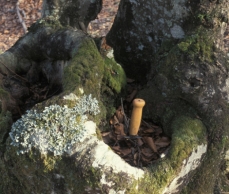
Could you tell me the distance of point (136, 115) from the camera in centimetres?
213

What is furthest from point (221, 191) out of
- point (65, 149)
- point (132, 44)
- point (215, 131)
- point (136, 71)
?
point (65, 149)

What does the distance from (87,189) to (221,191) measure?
1720mm

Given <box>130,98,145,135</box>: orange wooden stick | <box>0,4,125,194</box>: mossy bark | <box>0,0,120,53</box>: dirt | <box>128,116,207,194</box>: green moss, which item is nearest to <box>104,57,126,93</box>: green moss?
<box>0,4,125,194</box>: mossy bark

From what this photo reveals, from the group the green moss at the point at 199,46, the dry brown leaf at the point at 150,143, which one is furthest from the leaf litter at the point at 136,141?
the green moss at the point at 199,46

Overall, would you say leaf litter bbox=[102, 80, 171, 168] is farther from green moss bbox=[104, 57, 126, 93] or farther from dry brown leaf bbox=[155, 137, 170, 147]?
green moss bbox=[104, 57, 126, 93]

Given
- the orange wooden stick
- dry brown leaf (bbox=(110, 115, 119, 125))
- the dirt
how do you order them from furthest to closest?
the dirt → dry brown leaf (bbox=(110, 115, 119, 125)) → the orange wooden stick

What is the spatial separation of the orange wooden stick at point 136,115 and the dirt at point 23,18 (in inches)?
231

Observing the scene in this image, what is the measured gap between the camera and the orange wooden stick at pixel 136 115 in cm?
204

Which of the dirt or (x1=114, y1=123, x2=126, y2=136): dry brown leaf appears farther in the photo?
the dirt

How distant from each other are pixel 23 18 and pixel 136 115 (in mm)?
7655

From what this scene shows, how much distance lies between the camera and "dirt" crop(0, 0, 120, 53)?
8.20 metres

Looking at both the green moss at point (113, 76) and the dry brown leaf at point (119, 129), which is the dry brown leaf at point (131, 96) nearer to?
the green moss at point (113, 76)

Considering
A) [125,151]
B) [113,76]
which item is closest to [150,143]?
[125,151]

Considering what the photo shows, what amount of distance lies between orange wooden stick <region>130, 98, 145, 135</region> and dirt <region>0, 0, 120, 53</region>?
5873mm
